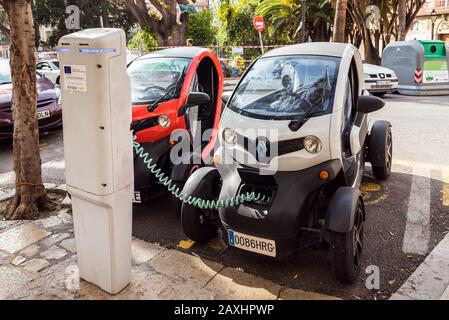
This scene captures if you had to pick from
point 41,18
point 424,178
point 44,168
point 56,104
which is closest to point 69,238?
point 44,168

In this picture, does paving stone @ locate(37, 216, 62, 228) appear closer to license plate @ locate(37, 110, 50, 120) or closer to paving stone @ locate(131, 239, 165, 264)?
paving stone @ locate(131, 239, 165, 264)

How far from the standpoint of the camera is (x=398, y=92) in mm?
13133

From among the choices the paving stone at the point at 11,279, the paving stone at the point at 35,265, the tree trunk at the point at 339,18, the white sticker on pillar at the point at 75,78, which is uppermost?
the tree trunk at the point at 339,18

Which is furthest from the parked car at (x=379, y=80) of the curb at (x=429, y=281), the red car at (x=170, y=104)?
the curb at (x=429, y=281)

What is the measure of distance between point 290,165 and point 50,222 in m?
2.70

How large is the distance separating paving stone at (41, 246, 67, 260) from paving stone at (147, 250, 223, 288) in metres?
0.84

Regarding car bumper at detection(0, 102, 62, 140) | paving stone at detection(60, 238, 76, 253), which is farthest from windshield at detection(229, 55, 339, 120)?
car bumper at detection(0, 102, 62, 140)

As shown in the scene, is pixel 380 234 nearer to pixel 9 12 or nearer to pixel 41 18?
pixel 9 12

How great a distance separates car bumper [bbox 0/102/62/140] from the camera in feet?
24.4

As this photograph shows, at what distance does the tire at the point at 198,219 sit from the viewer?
12.1 feet

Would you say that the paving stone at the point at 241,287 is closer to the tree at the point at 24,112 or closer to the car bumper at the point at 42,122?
the tree at the point at 24,112

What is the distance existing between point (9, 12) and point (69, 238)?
7.89 ft

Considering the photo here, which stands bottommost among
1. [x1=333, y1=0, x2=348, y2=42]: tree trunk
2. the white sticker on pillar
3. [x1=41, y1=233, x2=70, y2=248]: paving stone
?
[x1=41, y1=233, x2=70, y2=248]: paving stone

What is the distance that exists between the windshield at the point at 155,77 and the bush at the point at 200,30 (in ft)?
59.3
